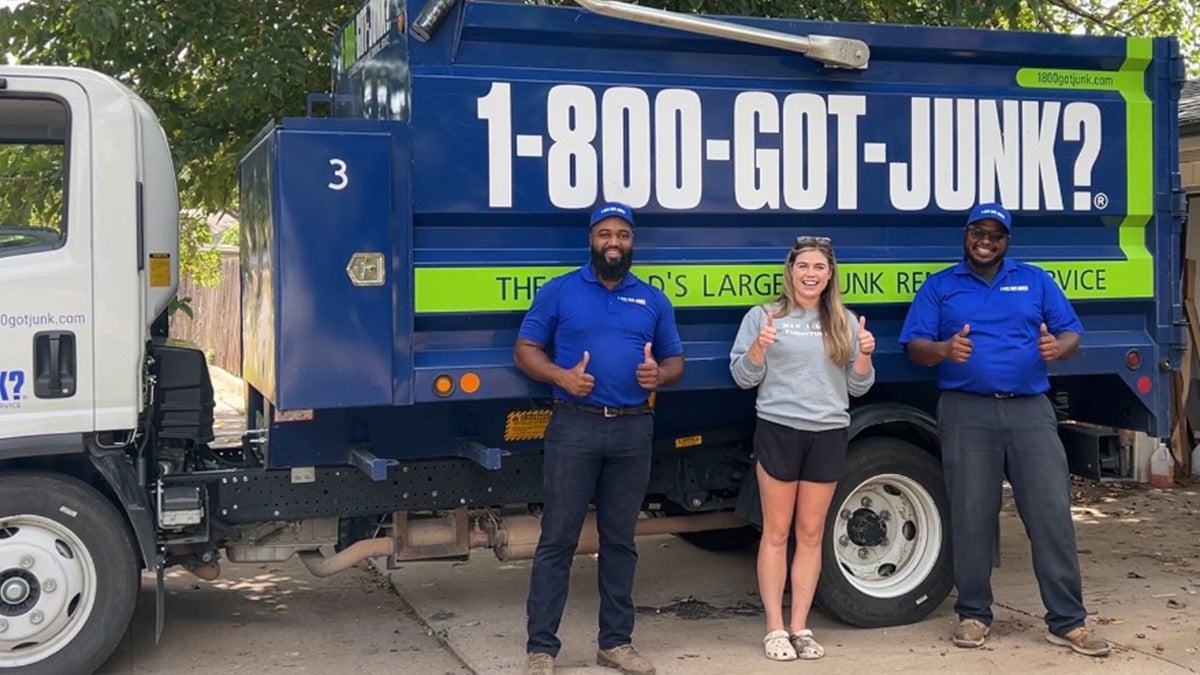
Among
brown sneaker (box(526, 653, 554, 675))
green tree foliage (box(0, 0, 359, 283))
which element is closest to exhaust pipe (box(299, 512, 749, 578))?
brown sneaker (box(526, 653, 554, 675))

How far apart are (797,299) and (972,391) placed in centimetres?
90

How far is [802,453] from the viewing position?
5516 millimetres

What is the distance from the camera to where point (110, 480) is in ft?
17.1

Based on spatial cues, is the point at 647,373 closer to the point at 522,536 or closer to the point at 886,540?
the point at 522,536

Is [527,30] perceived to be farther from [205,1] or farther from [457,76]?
[205,1]

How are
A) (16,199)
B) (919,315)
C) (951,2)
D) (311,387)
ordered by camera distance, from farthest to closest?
(951,2) → (919,315) → (16,199) → (311,387)

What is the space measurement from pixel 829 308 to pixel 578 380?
1.15 m

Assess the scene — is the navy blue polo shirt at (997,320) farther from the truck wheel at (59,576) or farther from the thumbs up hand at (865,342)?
the truck wheel at (59,576)

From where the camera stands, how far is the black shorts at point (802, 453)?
5500mm

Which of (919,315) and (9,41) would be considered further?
(9,41)

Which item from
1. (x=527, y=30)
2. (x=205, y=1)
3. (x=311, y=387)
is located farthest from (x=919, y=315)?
(x=205, y=1)

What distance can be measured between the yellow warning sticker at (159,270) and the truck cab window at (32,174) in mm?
402

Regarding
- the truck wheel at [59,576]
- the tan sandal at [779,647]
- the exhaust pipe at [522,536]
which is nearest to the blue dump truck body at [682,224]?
the exhaust pipe at [522,536]

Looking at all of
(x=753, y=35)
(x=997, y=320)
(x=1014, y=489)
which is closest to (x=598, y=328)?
(x=753, y=35)
